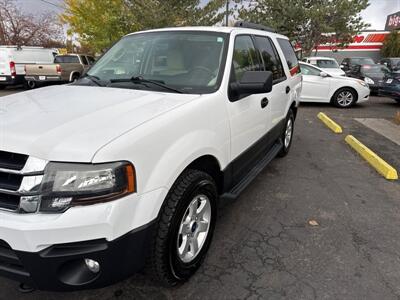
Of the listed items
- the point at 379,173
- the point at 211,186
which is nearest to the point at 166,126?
the point at 211,186

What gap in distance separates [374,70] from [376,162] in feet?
35.8

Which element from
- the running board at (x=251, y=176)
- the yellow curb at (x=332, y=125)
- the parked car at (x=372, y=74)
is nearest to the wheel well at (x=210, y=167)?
the running board at (x=251, y=176)

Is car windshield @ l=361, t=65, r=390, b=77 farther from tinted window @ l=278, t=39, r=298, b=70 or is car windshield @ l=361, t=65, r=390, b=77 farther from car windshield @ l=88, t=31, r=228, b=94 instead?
car windshield @ l=88, t=31, r=228, b=94

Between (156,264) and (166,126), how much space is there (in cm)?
92

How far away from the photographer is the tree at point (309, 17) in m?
19.3

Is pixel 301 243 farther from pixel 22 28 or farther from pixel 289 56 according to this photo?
pixel 22 28

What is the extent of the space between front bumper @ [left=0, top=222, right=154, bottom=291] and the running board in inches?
49.4

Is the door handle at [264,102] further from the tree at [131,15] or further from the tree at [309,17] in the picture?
the tree at [309,17]

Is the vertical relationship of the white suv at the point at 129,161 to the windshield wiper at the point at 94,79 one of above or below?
below

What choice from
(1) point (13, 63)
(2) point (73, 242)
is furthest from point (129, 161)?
(1) point (13, 63)

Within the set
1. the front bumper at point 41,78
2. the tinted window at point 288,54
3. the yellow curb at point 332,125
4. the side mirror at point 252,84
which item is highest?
the tinted window at point 288,54

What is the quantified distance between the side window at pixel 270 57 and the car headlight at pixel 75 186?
278 centimetres

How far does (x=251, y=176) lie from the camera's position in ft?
11.6

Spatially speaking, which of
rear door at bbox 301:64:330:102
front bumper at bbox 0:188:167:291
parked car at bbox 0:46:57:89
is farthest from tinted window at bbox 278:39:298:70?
parked car at bbox 0:46:57:89
